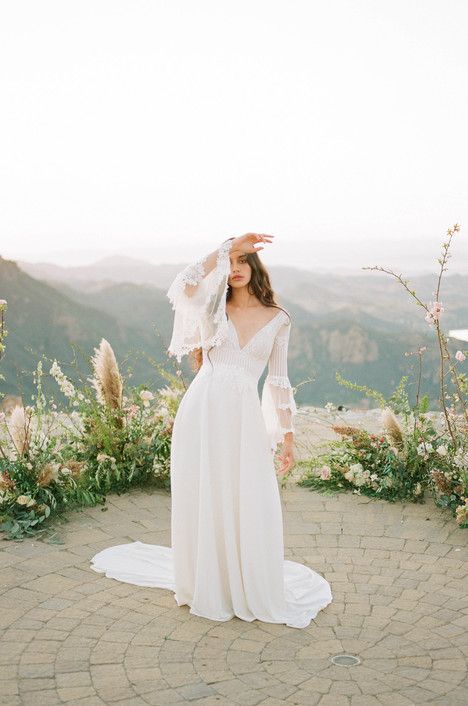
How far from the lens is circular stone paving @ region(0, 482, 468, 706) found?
11.4 ft

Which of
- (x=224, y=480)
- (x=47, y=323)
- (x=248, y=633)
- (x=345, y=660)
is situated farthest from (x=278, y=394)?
(x=47, y=323)

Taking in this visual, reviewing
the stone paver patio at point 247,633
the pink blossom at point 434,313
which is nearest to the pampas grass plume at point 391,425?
the stone paver patio at point 247,633

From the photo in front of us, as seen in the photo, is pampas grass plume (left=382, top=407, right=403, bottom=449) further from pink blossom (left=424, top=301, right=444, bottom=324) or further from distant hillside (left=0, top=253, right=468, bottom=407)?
pink blossom (left=424, top=301, right=444, bottom=324)

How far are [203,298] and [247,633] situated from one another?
1.91 m

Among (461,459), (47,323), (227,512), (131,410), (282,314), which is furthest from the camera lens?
(47,323)

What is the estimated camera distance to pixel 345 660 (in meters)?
3.76

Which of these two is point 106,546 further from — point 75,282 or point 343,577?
point 75,282

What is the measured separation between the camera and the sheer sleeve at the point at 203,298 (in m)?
4.35

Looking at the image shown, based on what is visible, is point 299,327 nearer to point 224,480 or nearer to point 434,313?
point 434,313

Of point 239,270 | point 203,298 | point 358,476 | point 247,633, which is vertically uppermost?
point 239,270

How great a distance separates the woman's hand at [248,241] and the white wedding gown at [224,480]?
6 cm

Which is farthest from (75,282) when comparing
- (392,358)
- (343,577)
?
(343,577)

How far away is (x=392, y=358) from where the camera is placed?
441 inches

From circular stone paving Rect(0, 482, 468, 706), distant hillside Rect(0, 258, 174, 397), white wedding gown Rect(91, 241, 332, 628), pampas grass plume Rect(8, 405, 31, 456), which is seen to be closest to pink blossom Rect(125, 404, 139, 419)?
pampas grass plume Rect(8, 405, 31, 456)
